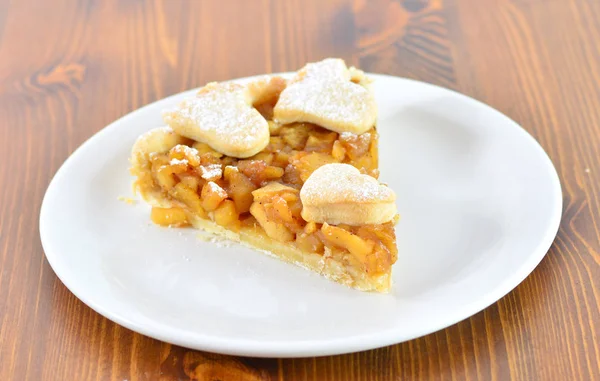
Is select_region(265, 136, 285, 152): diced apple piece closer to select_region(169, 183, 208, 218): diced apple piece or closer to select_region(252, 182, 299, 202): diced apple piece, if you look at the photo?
select_region(252, 182, 299, 202): diced apple piece

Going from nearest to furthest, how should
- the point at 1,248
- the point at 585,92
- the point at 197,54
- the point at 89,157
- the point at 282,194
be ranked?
the point at 282,194 < the point at 1,248 < the point at 89,157 < the point at 585,92 < the point at 197,54

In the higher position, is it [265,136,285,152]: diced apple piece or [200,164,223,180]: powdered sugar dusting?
[265,136,285,152]: diced apple piece

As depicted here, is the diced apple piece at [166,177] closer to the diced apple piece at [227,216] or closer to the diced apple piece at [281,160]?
the diced apple piece at [227,216]

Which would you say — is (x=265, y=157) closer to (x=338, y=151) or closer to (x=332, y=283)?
(x=338, y=151)

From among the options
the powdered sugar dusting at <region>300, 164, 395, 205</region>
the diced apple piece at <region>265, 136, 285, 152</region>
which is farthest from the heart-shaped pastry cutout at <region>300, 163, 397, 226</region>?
the diced apple piece at <region>265, 136, 285, 152</region>

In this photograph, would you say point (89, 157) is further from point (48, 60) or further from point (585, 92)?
point (585, 92)

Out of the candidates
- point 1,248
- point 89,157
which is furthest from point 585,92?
point 1,248
